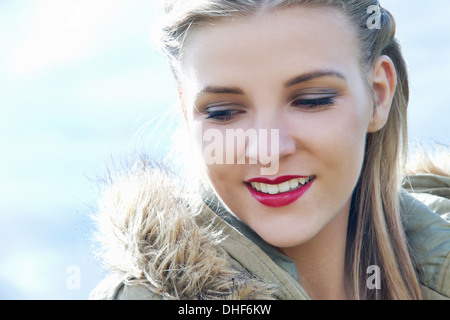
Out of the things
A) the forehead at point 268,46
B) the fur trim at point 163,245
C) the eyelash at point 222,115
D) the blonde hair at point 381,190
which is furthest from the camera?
the blonde hair at point 381,190

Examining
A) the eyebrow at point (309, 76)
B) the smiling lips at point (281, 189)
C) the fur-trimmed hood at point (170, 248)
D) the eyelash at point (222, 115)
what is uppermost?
the eyebrow at point (309, 76)

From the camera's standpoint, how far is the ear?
2.35m

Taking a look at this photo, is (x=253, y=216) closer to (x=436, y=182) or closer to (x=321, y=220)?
(x=321, y=220)

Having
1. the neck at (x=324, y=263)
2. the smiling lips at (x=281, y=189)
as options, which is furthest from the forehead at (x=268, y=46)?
the neck at (x=324, y=263)

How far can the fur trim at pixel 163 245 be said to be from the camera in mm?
1782

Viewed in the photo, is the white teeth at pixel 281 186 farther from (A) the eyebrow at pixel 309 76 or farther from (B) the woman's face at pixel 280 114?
(A) the eyebrow at pixel 309 76

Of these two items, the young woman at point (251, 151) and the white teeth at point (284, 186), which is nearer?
the young woman at point (251, 151)

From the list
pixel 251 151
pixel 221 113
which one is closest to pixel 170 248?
pixel 251 151

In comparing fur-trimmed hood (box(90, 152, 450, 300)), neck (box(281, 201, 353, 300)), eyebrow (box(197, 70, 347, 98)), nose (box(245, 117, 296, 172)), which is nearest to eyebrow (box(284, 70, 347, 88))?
eyebrow (box(197, 70, 347, 98))

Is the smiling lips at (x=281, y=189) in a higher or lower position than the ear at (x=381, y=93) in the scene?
lower

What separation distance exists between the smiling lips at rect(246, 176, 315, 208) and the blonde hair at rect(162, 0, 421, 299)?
562 millimetres

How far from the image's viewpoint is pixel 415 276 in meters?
2.47

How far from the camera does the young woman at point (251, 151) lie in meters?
1.85

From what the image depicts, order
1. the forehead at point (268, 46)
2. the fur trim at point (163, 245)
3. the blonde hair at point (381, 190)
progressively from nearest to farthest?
the fur trim at point (163, 245), the forehead at point (268, 46), the blonde hair at point (381, 190)
